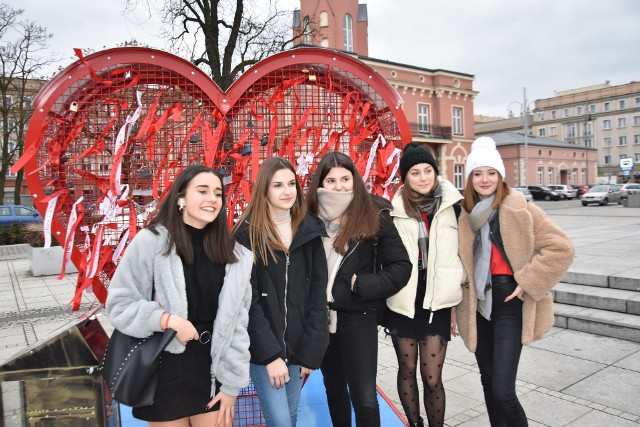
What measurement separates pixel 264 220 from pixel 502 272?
132 centimetres

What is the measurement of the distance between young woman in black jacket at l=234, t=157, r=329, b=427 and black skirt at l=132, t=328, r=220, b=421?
246mm

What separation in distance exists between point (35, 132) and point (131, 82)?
593 millimetres

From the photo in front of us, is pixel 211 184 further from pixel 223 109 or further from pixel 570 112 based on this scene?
pixel 570 112

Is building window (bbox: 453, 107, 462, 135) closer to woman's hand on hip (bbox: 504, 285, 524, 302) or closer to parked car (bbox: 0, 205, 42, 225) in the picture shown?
parked car (bbox: 0, 205, 42, 225)

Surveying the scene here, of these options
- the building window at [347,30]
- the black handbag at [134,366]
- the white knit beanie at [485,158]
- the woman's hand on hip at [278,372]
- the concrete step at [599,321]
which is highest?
the building window at [347,30]

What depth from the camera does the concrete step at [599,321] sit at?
4879mm

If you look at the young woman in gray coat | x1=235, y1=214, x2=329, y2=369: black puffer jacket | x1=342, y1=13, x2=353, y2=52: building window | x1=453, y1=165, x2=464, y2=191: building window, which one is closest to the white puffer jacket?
x1=235, y1=214, x2=329, y2=369: black puffer jacket

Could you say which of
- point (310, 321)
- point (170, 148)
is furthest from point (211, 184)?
point (170, 148)

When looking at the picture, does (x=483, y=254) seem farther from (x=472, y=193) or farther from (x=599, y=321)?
(x=599, y=321)

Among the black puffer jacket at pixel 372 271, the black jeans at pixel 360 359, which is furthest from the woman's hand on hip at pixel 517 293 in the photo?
the black jeans at pixel 360 359

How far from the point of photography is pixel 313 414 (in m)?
3.23

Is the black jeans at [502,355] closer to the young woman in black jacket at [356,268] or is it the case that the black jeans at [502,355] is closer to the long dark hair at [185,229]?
the young woman in black jacket at [356,268]

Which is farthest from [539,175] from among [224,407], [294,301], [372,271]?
[224,407]

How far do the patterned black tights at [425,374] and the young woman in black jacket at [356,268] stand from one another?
30 centimetres
